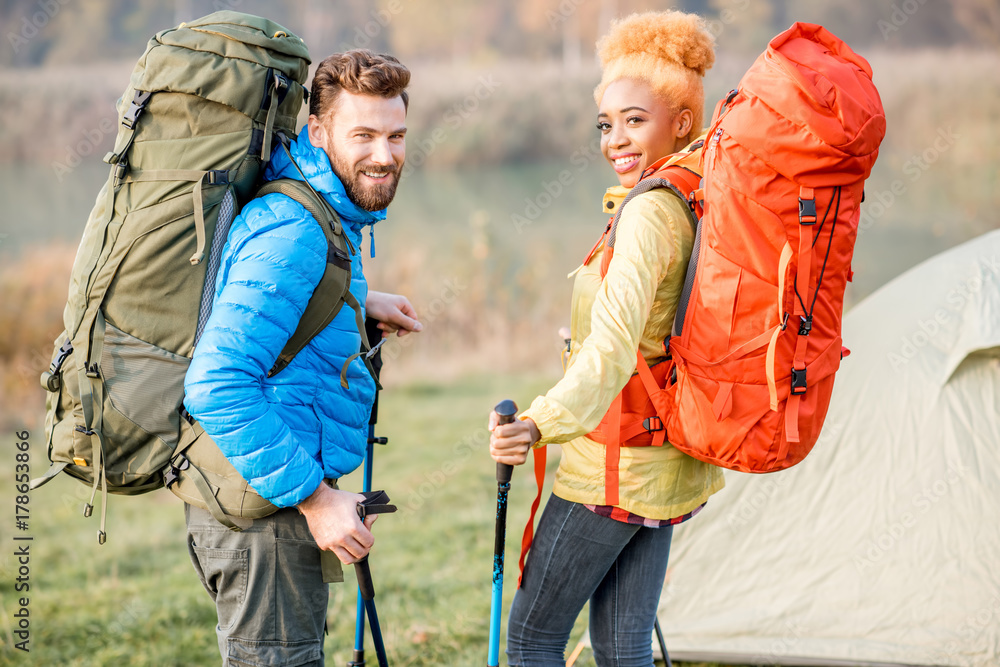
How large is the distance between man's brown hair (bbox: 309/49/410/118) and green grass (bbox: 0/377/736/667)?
2611 mm

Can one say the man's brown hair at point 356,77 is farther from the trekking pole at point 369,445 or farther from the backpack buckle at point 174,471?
the backpack buckle at point 174,471

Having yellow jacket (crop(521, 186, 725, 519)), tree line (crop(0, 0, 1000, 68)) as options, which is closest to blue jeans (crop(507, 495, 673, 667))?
yellow jacket (crop(521, 186, 725, 519))

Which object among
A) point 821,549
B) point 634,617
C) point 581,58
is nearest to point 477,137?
point 581,58

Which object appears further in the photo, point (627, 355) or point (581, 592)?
point (581, 592)

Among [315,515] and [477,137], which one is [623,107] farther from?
[477,137]

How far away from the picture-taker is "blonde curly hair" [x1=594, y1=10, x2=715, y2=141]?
2207 mm

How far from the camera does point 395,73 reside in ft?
6.75

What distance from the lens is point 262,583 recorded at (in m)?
1.93

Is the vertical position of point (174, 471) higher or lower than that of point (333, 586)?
higher

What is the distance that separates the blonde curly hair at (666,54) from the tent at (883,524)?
1.98m

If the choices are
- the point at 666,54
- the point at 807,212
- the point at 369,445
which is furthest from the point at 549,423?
the point at 666,54

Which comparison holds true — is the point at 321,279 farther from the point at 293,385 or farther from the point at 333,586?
the point at 333,586

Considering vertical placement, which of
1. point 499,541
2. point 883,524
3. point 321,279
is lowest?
point 883,524

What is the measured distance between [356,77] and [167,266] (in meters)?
0.66
